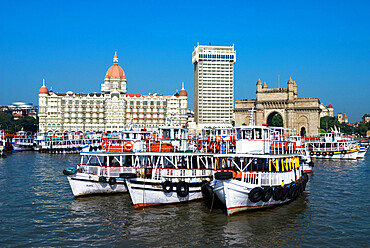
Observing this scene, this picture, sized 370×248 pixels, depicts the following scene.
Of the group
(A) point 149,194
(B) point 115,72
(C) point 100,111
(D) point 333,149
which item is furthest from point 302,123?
(A) point 149,194

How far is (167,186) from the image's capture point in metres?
29.8

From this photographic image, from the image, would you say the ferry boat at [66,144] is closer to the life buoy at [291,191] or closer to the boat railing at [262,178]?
the life buoy at [291,191]

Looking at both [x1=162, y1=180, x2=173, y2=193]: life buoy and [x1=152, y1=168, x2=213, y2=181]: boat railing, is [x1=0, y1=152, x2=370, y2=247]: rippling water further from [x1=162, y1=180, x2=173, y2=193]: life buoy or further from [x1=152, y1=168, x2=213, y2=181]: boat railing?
[x1=152, y1=168, x2=213, y2=181]: boat railing

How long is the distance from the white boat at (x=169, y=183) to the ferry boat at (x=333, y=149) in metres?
56.6

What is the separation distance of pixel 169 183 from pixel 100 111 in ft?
457

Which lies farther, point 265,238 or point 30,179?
point 30,179

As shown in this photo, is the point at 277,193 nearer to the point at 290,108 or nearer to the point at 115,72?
the point at 290,108

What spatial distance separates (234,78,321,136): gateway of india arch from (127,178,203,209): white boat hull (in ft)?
421

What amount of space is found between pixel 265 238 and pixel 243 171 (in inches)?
271

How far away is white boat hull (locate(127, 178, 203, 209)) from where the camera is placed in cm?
2890

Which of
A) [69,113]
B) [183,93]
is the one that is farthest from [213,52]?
[69,113]

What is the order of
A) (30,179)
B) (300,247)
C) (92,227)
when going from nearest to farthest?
(300,247), (92,227), (30,179)

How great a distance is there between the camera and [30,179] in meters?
47.5

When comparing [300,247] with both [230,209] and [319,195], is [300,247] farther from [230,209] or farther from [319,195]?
[319,195]
